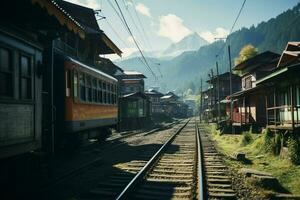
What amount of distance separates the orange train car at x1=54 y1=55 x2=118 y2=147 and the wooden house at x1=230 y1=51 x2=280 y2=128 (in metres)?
11.0

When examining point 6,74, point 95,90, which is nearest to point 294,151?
point 95,90

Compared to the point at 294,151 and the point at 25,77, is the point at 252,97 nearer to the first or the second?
the point at 294,151

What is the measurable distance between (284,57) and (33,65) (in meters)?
19.4

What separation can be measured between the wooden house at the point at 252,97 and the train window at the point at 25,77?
672 inches

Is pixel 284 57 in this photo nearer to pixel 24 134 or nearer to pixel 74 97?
pixel 74 97

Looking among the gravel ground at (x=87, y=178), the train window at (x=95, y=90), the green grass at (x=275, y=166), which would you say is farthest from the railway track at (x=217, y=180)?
the train window at (x=95, y=90)

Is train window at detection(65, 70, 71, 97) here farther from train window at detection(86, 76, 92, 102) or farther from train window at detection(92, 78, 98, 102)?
train window at detection(92, 78, 98, 102)

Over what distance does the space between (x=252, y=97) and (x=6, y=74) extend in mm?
28679

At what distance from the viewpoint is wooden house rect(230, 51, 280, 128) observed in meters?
27.9

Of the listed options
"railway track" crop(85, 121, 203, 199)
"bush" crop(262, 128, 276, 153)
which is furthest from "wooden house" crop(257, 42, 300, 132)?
"railway track" crop(85, 121, 203, 199)

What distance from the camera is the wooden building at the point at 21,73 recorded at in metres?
6.65

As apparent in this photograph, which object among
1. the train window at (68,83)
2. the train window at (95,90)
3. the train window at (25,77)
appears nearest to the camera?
the train window at (25,77)

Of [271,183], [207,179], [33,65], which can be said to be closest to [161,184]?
[207,179]

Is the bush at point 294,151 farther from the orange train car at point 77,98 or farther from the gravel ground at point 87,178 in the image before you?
the orange train car at point 77,98
